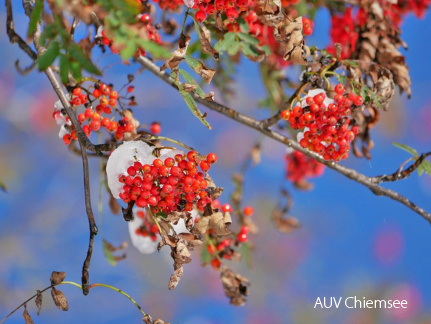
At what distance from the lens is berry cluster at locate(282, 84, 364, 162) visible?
0.78 metres

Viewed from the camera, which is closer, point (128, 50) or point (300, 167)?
point (128, 50)

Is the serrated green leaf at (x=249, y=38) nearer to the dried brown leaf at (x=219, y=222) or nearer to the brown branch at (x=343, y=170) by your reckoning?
the brown branch at (x=343, y=170)

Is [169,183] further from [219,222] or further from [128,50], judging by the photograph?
[128,50]

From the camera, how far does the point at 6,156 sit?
210cm

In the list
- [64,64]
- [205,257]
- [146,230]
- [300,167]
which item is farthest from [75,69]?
[300,167]

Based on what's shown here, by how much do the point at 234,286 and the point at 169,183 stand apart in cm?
37

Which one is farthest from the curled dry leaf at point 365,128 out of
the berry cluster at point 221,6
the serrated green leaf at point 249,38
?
the berry cluster at point 221,6

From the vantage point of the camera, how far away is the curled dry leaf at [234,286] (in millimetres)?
992

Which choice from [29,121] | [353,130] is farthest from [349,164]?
[353,130]

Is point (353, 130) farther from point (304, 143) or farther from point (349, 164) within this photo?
point (349, 164)

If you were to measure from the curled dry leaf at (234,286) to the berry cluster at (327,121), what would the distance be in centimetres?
29

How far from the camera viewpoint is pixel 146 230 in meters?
1.01

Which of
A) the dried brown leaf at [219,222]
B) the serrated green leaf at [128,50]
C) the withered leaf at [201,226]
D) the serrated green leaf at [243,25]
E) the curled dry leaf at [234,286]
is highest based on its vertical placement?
the serrated green leaf at [243,25]

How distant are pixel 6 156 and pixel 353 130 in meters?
1.60
